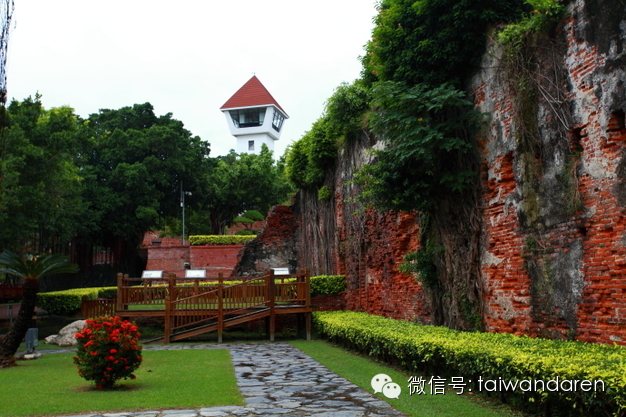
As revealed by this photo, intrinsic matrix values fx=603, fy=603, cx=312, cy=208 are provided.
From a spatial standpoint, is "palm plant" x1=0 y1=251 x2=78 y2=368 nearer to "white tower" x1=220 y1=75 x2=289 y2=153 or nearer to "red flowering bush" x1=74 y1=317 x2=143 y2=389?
"red flowering bush" x1=74 y1=317 x2=143 y2=389

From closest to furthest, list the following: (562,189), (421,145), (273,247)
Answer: (562,189) → (421,145) → (273,247)

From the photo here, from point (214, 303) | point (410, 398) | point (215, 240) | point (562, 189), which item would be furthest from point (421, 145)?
point (215, 240)

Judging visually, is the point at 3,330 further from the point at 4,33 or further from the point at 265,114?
the point at 265,114

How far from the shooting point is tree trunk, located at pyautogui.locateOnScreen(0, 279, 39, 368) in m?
10.5

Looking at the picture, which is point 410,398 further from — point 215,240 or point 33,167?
point 215,240

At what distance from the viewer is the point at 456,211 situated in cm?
1030

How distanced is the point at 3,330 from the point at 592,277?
14346 mm

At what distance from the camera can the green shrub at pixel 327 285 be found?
53.6ft

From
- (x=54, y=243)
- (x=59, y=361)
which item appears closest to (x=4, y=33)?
(x=59, y=361)

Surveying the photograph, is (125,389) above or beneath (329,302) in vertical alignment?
beneath

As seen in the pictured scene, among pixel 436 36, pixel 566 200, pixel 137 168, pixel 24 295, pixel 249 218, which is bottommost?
pixel 24 295

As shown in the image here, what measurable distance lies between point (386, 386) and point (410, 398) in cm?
70

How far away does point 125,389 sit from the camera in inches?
309

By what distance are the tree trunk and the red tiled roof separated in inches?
1682
